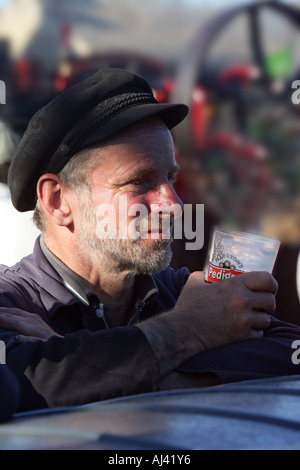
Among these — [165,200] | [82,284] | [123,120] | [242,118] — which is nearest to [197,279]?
[165,200]

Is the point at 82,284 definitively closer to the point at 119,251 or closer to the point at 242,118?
the point at 119,251

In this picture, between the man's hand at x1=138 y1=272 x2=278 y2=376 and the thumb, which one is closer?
the man's hand at x1=138 y1=272 x2=278 y2=376

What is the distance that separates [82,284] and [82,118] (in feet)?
1.58

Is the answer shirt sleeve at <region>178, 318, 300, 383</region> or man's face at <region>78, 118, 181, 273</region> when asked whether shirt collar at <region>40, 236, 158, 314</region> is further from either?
shirt sleeve at <region>178, 318, 300, 383</region>

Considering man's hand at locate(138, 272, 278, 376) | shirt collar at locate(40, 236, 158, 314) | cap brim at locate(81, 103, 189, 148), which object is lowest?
shirt collar at locate(40, 236, 158, 314)

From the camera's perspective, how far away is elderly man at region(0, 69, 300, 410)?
1.53 metres

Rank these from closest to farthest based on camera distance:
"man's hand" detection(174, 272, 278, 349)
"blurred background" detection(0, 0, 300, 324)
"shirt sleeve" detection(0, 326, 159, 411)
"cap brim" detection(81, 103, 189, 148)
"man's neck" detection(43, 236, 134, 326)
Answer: "shirt sleeve" detection(0, 326, 159, 411)
"man's hand" detection(174, 272, 278, 349)
"cap brim" detection(81, 103, 189, 148)
"man's neck" detection(43, 236, 134, 326)
"blurred background" detection(0, 0, 300, 324)

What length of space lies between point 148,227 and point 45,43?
26.6 ft

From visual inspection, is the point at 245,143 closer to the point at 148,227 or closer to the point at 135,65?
the point at 135,65

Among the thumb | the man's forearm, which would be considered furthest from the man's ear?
the man's forearm

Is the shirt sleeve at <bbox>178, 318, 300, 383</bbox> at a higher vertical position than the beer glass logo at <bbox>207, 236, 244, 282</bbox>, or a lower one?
lower

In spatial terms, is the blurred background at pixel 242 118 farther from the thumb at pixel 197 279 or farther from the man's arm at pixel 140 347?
the man's arm at pixel 140 347

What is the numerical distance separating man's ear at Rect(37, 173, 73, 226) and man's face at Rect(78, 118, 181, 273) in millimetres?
65

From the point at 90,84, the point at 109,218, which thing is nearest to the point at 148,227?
the point at 109,218
